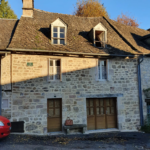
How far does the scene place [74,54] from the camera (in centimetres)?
834

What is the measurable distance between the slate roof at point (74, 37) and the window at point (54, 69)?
683mm

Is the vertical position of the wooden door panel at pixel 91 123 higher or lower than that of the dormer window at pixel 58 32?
lower

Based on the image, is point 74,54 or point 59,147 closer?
point 59,147

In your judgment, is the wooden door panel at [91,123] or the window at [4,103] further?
the wooden door panel at [91,123]

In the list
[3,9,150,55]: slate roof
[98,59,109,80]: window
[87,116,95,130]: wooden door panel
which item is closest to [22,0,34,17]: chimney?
[3,9,150,55]: slate roof

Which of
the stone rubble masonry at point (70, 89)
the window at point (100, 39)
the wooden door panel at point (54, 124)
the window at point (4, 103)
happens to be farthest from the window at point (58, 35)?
the wooden door panel at point (54, 124)

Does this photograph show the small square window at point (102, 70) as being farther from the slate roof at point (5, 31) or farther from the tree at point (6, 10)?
the tree at point (6, 10)

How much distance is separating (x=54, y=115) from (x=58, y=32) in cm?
456

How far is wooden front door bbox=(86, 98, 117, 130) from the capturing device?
8.66m

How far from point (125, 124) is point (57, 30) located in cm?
653

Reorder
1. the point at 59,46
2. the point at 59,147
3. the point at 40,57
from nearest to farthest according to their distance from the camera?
the point at 59,147 → the point at 40,57 → the point at 59,46

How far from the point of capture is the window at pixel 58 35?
28.7 ft

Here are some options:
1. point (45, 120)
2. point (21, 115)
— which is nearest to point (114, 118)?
point (45, 120)

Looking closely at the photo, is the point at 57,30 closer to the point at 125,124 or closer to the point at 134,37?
the point at 134,37
